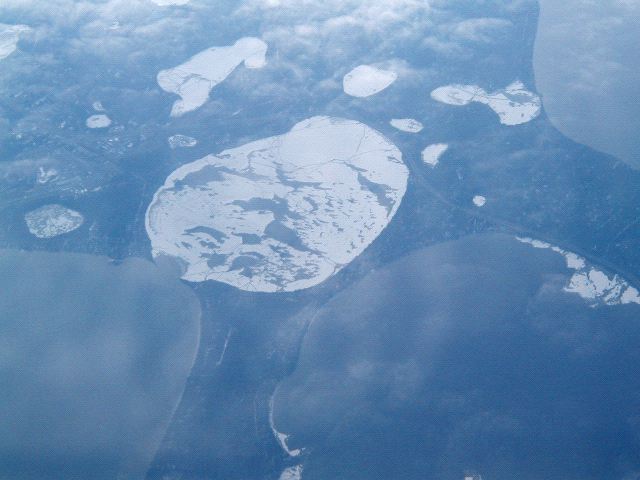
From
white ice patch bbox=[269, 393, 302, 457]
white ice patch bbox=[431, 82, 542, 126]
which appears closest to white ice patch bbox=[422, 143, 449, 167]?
white ice patch bbox=[431, 82, 542, 126]

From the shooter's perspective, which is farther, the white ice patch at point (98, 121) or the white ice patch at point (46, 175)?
the white ice patch at point (98, 121)

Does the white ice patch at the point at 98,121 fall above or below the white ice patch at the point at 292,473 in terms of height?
above

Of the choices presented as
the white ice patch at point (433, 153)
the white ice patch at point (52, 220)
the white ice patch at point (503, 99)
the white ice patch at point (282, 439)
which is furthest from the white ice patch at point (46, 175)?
the white ice patch at point (503, 99)

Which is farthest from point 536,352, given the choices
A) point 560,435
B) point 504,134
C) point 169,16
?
point 169,16

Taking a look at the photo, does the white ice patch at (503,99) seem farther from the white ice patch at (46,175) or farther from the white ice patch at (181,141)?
the white ice patch at (46,175)

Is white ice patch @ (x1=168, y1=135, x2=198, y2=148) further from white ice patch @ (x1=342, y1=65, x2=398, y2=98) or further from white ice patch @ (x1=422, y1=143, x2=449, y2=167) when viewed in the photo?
white ice patch @ (x1=422, y1=143, x2=449, y2=167)

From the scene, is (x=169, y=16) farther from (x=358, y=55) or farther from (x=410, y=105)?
(x=410, y=105)

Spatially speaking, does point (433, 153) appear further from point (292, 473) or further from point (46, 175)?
A: point (46, 175)
